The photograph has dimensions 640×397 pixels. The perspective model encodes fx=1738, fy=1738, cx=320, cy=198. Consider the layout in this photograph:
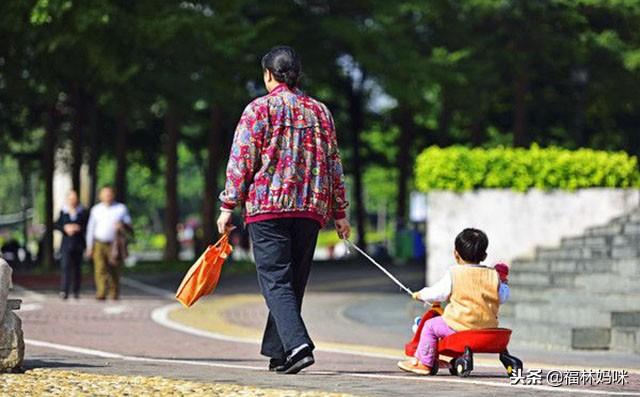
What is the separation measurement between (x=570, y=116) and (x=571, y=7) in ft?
30.2

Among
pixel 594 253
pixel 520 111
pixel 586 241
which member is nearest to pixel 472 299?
pixel 594 253

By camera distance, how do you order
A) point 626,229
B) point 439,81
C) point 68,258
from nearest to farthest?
point 626,229
point 68,258
point 439,81

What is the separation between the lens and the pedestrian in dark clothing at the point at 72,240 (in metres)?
24.0

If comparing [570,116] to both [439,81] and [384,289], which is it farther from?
[384,289]

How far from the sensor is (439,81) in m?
38.8

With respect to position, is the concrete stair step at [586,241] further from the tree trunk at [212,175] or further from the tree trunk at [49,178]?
the tree trunk at [212,175]

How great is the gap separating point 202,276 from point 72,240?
47.1ft

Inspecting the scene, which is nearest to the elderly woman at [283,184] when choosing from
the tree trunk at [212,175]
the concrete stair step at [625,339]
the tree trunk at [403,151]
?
the concrete stair step at [625,339]

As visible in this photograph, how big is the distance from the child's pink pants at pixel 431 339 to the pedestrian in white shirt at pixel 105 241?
13.8m

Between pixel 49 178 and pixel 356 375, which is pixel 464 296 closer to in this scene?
pixel 356 375

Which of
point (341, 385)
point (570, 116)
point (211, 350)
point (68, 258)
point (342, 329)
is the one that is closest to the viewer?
point (341, 385)

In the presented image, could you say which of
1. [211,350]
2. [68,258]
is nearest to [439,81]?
[68,258]

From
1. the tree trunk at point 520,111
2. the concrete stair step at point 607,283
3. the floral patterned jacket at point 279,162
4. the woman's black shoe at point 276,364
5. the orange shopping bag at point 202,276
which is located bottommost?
the woman's black shoe at point 276,364

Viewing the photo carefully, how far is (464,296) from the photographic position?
402 inches
